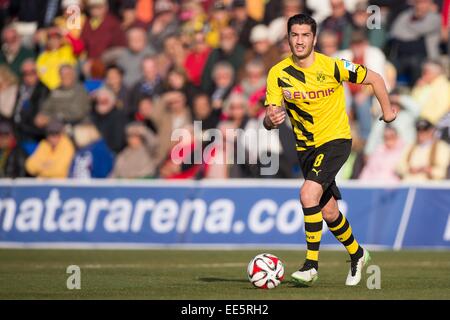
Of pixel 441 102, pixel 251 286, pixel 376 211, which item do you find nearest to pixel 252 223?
pixel 376 211

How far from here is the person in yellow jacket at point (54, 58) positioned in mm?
23922

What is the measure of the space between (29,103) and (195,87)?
11.9 feet

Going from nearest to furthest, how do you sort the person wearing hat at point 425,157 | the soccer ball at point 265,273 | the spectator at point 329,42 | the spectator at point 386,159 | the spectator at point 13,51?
the soccer ball at point 265,273
the person wearing hat at point 425,157
the spectator at point 386,159
the spectator at point 329,42
the spectator at point 13,51

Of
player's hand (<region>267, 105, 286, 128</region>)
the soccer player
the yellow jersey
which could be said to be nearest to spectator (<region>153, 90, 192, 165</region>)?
the soccer player

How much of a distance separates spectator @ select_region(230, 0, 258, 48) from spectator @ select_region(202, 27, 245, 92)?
0.21 metres

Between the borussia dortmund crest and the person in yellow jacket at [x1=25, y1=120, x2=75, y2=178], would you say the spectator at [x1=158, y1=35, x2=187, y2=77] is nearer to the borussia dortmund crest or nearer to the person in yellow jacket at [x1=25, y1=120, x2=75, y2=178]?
the person in yellow jacket at [x1=25, y1=120, x2=75, y2=178]

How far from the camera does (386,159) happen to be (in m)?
20.1

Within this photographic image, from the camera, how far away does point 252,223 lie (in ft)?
65.2

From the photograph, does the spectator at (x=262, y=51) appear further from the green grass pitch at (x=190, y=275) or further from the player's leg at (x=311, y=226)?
the player's leg at (x=311, y=226)

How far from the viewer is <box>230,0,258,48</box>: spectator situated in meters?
22.5

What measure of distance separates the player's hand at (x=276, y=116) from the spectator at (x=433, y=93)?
8788mm

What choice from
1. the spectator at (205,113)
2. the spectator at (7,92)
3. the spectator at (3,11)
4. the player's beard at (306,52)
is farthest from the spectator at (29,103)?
the player's beard at (306,52)

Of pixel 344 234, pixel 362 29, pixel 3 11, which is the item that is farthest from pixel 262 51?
pixel 344 234

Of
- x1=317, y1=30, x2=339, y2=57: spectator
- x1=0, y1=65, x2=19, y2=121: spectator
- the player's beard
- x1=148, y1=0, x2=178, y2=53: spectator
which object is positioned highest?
x1=148, y1=0, x2=178, y2=53: spectator
